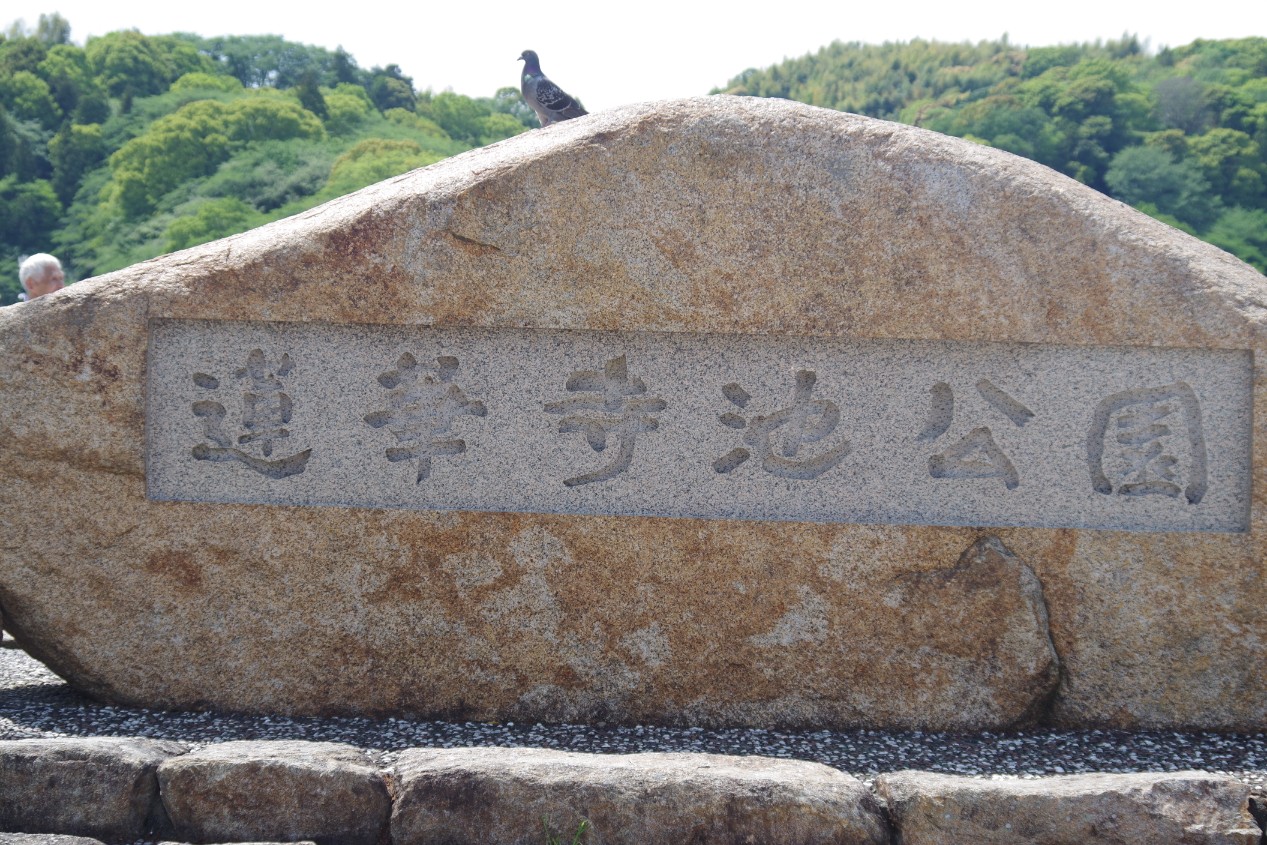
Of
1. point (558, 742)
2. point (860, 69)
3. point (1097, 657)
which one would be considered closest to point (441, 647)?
point (558, 742)

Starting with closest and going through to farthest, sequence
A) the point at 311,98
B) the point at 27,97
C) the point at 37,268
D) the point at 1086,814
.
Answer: the point at 1086,814, the point at 37,268, the point at 27,97, the point at 311,98

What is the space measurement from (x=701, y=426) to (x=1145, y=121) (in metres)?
28.6

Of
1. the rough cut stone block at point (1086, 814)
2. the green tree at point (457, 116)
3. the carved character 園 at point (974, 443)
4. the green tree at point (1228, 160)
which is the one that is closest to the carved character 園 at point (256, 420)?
the carved character 園 at point (974, 443)

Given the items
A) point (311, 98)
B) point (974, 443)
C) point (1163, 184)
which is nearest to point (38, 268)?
point (974, 443)

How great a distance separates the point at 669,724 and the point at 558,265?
1.43m

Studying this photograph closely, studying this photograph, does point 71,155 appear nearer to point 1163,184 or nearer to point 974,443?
point 1163,184

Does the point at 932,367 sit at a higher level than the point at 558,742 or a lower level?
higher

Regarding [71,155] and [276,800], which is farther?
[71,155]

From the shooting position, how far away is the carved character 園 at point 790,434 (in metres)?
3.17

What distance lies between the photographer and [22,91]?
99.3 feet

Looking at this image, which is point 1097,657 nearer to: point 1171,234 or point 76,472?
point 1171,234

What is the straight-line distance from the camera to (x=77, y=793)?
105 inches

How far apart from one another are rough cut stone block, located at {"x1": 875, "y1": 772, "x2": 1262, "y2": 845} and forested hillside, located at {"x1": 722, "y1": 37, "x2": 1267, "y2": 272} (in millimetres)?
22814

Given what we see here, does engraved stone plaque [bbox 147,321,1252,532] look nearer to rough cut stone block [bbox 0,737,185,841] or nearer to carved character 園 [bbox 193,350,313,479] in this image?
carved character 園 [bbox 193,350,313,479]
